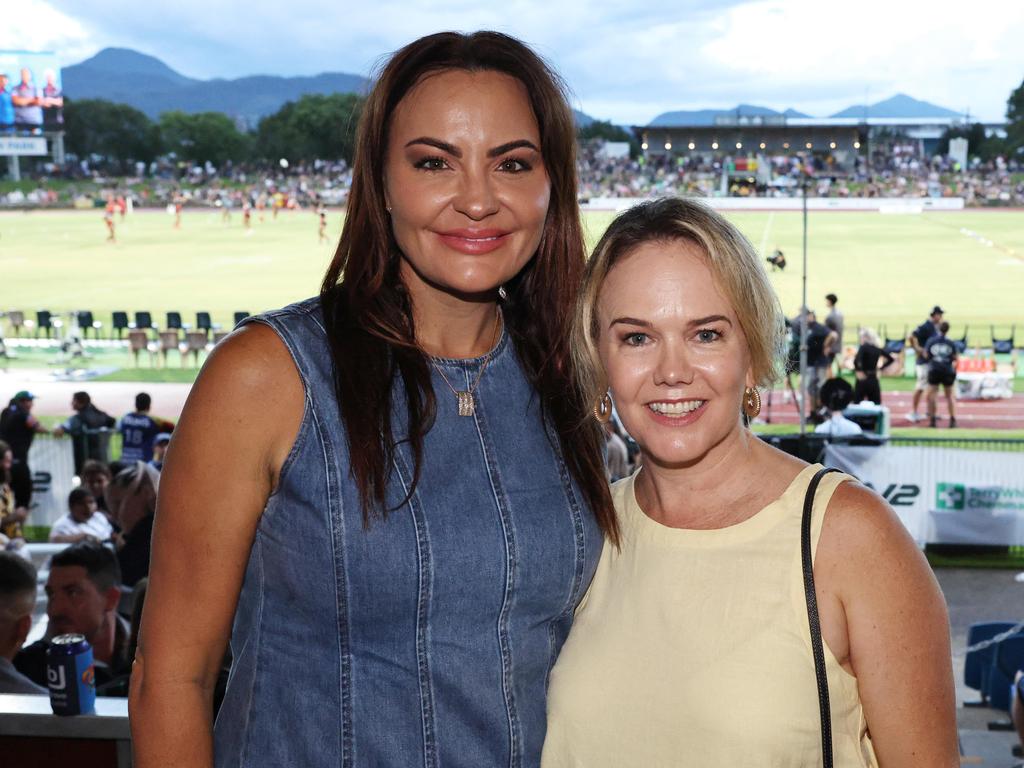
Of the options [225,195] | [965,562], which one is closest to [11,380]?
[965,562]

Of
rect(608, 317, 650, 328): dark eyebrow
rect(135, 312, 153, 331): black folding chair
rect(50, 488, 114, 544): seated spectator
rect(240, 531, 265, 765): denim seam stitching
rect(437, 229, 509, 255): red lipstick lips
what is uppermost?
rect(437, 229, 509, 255): red lipstick lips

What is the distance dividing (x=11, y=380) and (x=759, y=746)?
20399mm

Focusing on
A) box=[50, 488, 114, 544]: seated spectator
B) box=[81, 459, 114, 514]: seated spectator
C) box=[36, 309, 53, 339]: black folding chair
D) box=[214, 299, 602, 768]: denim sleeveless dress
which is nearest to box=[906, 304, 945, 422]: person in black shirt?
box=[81, 459, 114, 514]: seated spectator

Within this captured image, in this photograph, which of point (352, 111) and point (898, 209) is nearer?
point (352, 111)

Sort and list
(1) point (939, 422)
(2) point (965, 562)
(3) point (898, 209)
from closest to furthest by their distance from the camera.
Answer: (2) point (965, 562)
(1) point (939, 422)
(3) point (898, 209)

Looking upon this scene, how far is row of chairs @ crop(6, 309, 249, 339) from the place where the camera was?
21750 millimetres

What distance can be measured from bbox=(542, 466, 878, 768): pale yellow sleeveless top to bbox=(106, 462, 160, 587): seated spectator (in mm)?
5150

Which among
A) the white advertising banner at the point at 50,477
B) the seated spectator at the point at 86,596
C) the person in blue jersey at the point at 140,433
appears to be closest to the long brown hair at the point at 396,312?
the seated spectator at the point at 86,596

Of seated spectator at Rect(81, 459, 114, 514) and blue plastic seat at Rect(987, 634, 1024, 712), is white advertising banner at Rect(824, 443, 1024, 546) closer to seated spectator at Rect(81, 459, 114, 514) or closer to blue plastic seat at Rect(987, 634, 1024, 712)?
blue plastic seat at Rect(987, 634, 1024, 712)

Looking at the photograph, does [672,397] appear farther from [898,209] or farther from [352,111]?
[898,209]

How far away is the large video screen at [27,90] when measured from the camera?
49.8 meters

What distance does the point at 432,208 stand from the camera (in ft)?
5.58

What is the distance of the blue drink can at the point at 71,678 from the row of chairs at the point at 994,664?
4577 millimetres

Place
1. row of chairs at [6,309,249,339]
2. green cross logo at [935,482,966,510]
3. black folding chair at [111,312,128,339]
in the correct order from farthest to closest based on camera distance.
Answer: black folding chair at [111,312,128,339] → row of chairs at [6,309,249,339] → green cross logo at [935,482,966,510]
